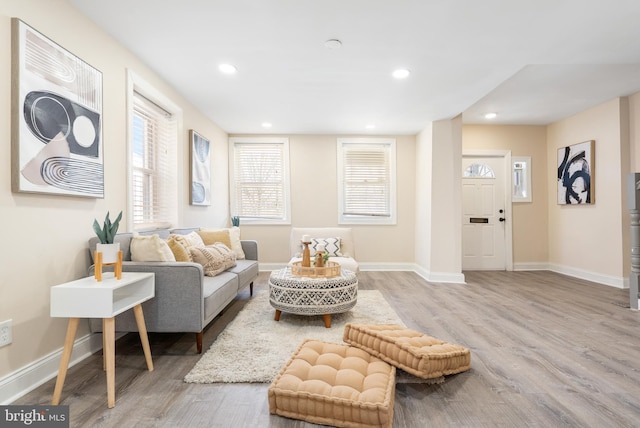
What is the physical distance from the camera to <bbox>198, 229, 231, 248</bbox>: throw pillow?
3.68m

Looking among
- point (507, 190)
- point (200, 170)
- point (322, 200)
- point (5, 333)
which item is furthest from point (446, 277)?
point (5, 333)

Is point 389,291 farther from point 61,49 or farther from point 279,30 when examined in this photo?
point 61,49

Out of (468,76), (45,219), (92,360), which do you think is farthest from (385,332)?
(468,76)

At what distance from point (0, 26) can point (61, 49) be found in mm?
366

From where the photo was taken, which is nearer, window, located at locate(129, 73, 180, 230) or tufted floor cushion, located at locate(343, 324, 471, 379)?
tufted floor cushion, located at locate(343, 324, 471, 379)

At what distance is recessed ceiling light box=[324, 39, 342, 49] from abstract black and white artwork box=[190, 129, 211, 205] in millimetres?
2177

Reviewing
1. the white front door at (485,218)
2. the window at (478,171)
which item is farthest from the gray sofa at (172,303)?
the window at (478,171)

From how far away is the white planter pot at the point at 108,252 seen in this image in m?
A: 1.85

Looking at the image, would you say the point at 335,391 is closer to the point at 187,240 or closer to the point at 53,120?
the point at 187,240

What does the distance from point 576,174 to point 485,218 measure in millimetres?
1451

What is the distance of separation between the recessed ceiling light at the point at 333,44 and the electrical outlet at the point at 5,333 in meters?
2.79

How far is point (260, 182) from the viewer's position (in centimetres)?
566

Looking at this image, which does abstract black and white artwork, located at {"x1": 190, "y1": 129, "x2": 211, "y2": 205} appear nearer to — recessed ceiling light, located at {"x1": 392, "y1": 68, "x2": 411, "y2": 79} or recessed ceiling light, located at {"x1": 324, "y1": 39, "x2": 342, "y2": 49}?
recessed ceiling light, located at {"x1": 324, "y1": 39, "x2": 342, "y2": 49}

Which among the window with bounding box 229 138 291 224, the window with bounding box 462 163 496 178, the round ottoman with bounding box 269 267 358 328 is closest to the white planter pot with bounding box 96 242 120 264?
the round ottoman with bounding box 269 267 358 328
